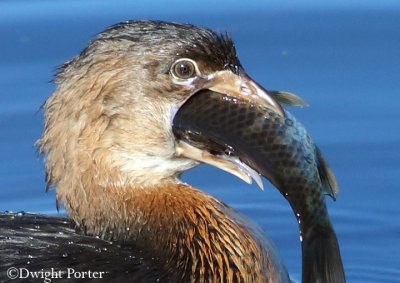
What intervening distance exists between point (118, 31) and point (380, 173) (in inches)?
118

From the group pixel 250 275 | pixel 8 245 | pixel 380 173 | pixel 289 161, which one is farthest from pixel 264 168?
pixel 380 173

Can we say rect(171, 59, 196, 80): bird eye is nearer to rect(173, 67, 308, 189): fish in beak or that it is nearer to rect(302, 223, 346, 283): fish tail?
rect(173, 67, 308, 189): fish in beak

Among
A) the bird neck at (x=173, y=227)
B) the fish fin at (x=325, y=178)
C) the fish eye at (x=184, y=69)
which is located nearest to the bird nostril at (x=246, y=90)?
the fish eye at (x=184, y=69)

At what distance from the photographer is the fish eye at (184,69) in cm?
642

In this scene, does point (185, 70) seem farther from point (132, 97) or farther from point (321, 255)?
point (321, 255)

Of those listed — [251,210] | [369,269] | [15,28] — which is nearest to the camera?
[369,269]

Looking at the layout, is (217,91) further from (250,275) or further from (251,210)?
(251,210)

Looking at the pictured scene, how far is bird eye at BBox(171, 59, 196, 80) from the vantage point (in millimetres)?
6418

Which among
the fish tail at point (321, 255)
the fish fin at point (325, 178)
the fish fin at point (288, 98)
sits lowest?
the fish tail at point (321, 255)

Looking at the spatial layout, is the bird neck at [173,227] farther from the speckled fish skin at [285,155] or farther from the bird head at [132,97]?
the speckled fish skin at [285,155]

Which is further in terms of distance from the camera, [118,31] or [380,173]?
[380,173]

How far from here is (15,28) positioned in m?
9.94

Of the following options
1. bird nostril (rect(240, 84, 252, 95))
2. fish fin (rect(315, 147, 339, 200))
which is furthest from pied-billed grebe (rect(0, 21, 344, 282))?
fish fin (rect(315, 147, 339, 200))

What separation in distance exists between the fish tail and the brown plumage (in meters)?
0.45
